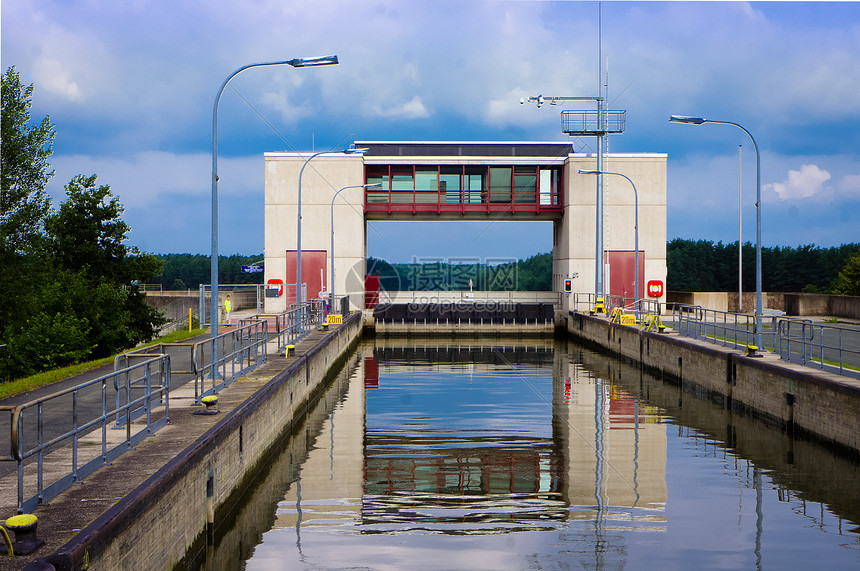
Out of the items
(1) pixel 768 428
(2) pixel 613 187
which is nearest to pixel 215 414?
(1) pixel 768 428

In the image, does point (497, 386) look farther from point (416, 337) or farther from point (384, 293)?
point (384, 293)

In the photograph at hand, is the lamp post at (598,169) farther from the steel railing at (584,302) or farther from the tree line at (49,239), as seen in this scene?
the tree line at (49,239)

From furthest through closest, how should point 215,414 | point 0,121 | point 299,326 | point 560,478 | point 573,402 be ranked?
point 0,121 < point 299,326 < point 573,402 < point 560,478 < point 215,414

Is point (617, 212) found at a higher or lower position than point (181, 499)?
higher

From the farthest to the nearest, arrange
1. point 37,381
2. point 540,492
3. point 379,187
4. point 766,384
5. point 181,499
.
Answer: point 379,187 < point 37,381 < point 766,384 < point 540,492 < point 181,499

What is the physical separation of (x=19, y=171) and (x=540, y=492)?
43138 mm

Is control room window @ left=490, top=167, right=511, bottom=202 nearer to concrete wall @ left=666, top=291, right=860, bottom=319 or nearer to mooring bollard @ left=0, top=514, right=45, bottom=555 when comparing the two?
concrete wall @ left=666, top=291, right=860, bottom=319

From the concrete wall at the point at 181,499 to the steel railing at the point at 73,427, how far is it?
922 mm

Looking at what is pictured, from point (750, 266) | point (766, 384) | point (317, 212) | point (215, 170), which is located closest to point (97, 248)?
point (317, 212)

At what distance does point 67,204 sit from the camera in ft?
158

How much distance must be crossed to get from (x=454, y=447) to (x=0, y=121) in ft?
131

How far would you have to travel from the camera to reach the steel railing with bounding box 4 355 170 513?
818cm

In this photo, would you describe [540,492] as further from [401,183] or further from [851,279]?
[851,279]

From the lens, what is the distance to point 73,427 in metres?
9.34
